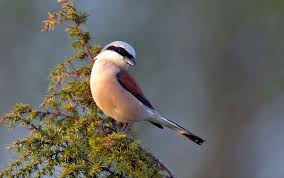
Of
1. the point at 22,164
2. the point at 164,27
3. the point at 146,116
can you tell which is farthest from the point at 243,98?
the point at 22,164

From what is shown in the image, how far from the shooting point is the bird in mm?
3037

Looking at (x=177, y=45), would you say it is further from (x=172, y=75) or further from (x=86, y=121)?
(x=86, y=121)

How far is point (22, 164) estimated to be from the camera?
231 centimetres

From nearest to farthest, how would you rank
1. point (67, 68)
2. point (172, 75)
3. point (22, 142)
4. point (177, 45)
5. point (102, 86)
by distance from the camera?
1. point (22, 142)
2. point (67, 68)
3. point (102, 86)
4. point (172, 75)
5. point (177, 45)

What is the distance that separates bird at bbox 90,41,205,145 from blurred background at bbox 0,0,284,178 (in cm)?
281

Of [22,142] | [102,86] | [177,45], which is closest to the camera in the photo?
[22,142]

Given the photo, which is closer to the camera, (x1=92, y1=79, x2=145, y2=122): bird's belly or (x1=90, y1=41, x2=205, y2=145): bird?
(x1=92, y1=79, x2=145, y2=122): bird's belly

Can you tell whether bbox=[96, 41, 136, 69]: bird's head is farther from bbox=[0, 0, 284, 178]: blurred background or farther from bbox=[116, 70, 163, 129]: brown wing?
bbox=[0, 0, 284, 178]: blurred background

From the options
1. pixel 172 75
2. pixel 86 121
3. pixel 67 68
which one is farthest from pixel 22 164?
pixel 172 75

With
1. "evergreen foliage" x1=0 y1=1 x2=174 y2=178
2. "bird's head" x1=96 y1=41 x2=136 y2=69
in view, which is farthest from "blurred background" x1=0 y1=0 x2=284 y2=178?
"evergreen foliage" x1=0 y1=1 x2=174 y2=178

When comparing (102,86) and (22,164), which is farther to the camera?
(102,86)

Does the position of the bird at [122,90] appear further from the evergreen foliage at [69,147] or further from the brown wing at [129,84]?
the evergreen foliage at [69,147]

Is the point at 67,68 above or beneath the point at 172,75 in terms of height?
above

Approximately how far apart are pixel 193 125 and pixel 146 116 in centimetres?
387
